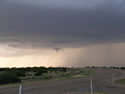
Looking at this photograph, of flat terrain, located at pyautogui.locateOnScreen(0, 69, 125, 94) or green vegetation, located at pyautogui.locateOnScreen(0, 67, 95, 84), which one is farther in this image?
green vegetation, located at pyautogui.locateOnScreen(0, 67, 95, 84)

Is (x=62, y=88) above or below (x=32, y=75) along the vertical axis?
below

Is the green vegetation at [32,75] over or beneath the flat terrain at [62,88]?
over

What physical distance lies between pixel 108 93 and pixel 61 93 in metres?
4.71

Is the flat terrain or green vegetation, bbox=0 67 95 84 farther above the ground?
green vegetation, bbox=0 67 95 84

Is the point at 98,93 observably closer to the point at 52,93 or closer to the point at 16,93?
the point at 52,93

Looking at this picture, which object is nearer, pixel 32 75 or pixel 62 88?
pixel 62 88

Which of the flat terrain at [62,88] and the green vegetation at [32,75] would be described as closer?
the flat terrain at [62,88]

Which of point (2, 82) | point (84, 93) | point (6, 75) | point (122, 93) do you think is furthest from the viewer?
point (6, 75)

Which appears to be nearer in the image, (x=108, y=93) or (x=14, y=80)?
(x=108, y=93)

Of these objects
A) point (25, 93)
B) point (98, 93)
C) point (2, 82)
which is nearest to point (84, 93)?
point (98, 93)

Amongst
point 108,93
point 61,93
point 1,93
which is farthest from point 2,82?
point 108,93

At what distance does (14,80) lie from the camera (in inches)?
1507

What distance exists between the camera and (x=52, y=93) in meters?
21.6

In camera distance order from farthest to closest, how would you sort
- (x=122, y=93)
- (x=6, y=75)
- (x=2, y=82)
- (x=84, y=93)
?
(x=6, y=75)
(x=2, y=82)
(x=122, y=93)
(x=84, y=93)
